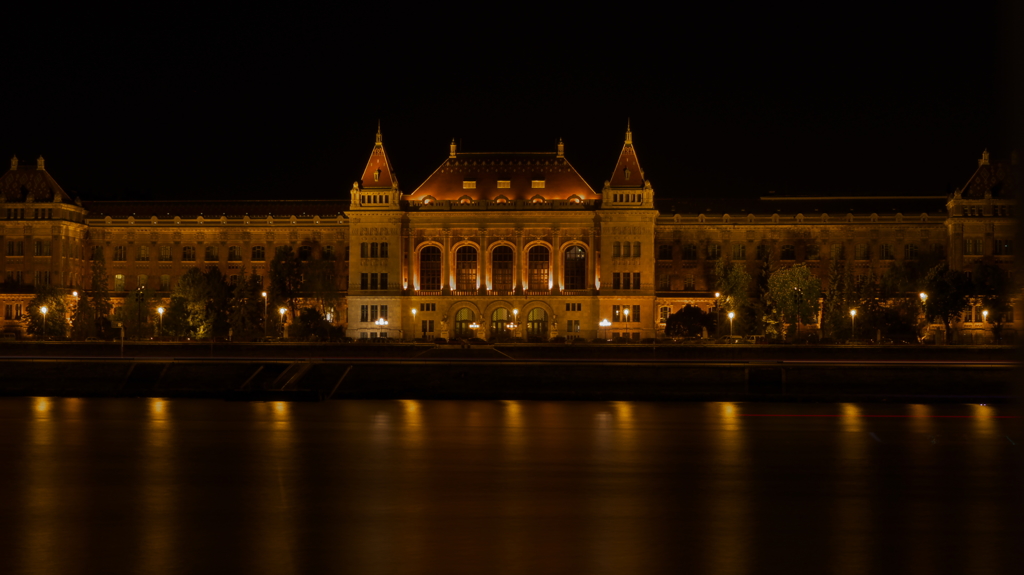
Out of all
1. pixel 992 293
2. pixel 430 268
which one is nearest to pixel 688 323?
pixel 992 293

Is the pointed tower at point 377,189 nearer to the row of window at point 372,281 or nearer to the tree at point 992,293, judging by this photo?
the row of window at point 372,281

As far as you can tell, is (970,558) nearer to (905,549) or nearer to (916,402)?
(905,549)

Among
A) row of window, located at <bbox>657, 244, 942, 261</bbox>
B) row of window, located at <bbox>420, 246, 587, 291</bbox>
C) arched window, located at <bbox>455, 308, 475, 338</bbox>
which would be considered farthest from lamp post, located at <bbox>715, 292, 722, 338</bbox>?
arched window, located at <bbox>455, 308, 475, 338</bbox>

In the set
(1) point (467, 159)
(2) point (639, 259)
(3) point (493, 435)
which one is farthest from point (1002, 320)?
(3) point (493, 435)

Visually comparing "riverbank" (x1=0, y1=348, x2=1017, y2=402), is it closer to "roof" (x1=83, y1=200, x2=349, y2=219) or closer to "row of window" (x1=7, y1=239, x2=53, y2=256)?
"row of window" (x1=7, y1=239, x2=53, y2=256)

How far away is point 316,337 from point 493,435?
4193 centimetres

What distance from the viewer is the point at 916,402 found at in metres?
59.9

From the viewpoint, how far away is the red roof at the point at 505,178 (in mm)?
100500

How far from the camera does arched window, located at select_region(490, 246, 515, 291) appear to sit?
9919 centimetres

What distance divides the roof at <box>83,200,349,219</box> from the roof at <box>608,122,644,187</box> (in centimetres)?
2694

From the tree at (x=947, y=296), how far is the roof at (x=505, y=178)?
30.5 meters

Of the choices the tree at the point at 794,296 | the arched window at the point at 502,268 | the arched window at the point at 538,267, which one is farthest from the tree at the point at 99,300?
the tree at the point at 794,296

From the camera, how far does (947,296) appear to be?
83.0 m

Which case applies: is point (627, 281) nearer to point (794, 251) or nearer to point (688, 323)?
point (688, 323)
